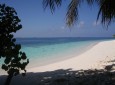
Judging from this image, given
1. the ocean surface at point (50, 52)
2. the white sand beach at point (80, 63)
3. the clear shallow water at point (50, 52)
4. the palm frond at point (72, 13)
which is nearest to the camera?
the palm frond at point (72, 13)

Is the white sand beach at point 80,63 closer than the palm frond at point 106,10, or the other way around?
the palm frond at point 106,10

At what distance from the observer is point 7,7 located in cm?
446

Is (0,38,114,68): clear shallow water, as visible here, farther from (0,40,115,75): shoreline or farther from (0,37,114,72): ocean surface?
(0,40,115,75): shoreline

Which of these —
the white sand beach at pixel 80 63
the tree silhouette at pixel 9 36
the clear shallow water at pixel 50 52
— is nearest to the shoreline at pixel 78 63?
the white sand beach at pixel 80 63

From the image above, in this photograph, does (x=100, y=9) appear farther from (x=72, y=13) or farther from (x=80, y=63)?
(x=80, y=63)

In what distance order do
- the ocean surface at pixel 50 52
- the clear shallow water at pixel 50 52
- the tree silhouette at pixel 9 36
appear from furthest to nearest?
the clear shallow water at pixel 50 52 → the ocean surface at pixel 50 52 → the tree silhouette at pixel 9 36

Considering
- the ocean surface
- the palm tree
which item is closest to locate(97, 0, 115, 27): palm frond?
the palm tree

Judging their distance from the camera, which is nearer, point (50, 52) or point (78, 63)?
point (78, 63)

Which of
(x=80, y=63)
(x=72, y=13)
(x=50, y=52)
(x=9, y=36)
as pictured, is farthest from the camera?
(x=50, y=52)

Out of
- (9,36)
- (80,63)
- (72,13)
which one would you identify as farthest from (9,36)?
(80,63)

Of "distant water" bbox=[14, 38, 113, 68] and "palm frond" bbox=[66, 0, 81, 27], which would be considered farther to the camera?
"distant water" bbox=[14, 38, 113, 68]

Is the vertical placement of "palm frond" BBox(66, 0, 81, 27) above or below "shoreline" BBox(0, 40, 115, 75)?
above

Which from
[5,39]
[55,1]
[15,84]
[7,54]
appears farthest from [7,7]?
[15,84]

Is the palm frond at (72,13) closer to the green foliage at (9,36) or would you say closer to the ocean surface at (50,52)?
the green foliage at (9,36)
